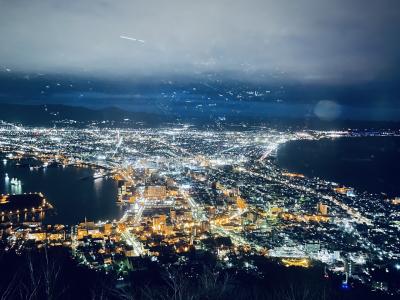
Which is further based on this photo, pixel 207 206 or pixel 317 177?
pixel 317 177

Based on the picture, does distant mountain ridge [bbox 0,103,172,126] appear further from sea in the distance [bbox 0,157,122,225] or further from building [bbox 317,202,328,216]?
building [bbox 317,202,328,216]

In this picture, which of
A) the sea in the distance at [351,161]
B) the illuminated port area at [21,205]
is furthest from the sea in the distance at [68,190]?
the sea in the distance at [351,161]

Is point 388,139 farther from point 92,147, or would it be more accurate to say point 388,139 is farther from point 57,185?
point 57,185

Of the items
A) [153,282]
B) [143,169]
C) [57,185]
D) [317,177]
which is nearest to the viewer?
[153,282]

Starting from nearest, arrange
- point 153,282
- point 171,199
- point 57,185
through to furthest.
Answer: point 153,282 < point 171,199 < point 57,185

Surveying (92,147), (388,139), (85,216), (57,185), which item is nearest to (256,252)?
(85,216)

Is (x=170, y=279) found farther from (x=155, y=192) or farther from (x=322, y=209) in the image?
(x=155, y=192)
